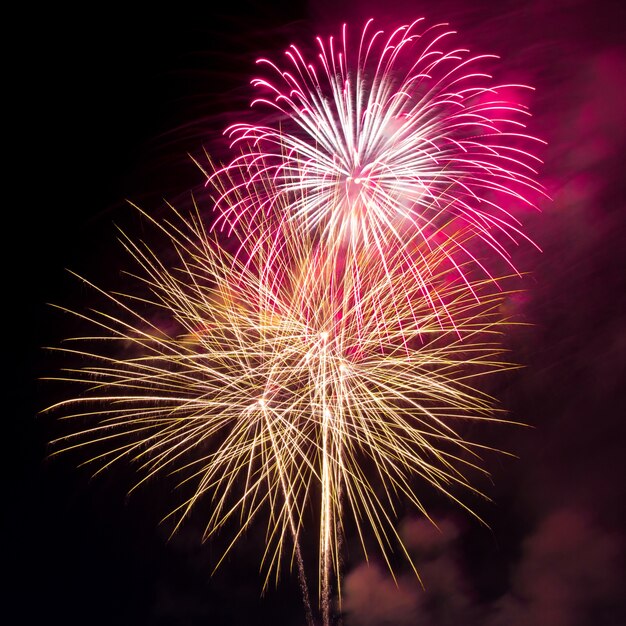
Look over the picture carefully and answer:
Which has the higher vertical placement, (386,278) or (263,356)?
(386,278)

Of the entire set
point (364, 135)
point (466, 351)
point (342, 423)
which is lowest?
point (342, 423)

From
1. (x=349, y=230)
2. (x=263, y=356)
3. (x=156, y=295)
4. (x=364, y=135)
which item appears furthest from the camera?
(x=156, y=295)

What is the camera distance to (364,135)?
7199 millimetres

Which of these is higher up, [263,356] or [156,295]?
[156,295]

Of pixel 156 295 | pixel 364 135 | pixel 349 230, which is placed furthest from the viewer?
pixel 156 295

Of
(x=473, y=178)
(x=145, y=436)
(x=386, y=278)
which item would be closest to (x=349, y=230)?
(x=386, y=278)

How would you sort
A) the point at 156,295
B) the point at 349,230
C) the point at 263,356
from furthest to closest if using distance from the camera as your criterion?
the point at 156,295 < the point at 263,356 < the point at 349,230

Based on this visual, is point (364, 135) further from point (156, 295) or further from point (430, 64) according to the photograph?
point (156, 295)

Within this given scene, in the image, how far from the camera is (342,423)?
796cm

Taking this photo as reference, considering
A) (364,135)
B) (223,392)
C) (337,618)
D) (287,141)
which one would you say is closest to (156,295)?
(223,392)

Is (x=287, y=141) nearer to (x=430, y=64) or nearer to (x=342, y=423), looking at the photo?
(x=430, y=64)

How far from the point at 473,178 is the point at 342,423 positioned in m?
3.21

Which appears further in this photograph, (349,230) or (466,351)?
(466,351)

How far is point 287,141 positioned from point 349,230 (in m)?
1.19
